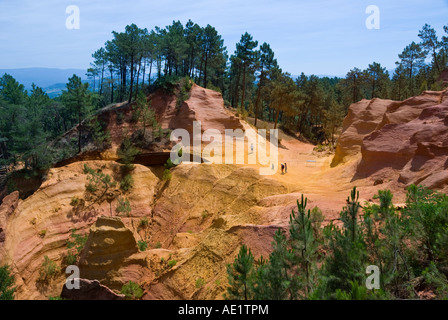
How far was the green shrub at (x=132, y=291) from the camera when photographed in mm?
13442

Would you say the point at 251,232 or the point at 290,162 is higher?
the point at 290,162

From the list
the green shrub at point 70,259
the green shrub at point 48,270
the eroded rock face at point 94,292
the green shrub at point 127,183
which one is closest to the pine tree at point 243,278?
the eroded rock face at point 94,292

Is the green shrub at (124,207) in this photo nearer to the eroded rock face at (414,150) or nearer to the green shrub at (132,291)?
the green shrub at (132,291)

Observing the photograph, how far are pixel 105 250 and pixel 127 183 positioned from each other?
9.06m

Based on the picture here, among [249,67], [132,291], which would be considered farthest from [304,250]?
[249,67]

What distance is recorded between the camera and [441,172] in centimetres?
1345

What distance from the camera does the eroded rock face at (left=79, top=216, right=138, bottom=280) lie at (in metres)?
14.5

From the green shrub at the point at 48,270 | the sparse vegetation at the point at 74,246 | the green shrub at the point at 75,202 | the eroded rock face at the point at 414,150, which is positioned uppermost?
the eroded rock face at the point at 414,150

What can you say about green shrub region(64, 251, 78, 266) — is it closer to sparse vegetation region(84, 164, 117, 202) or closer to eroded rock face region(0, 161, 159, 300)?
eroded rock face region(0, 161, 159, 300)

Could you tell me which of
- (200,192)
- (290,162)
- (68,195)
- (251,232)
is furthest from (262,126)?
(251,232)

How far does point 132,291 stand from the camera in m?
13.7

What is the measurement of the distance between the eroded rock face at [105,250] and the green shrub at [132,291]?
49.9 inches
